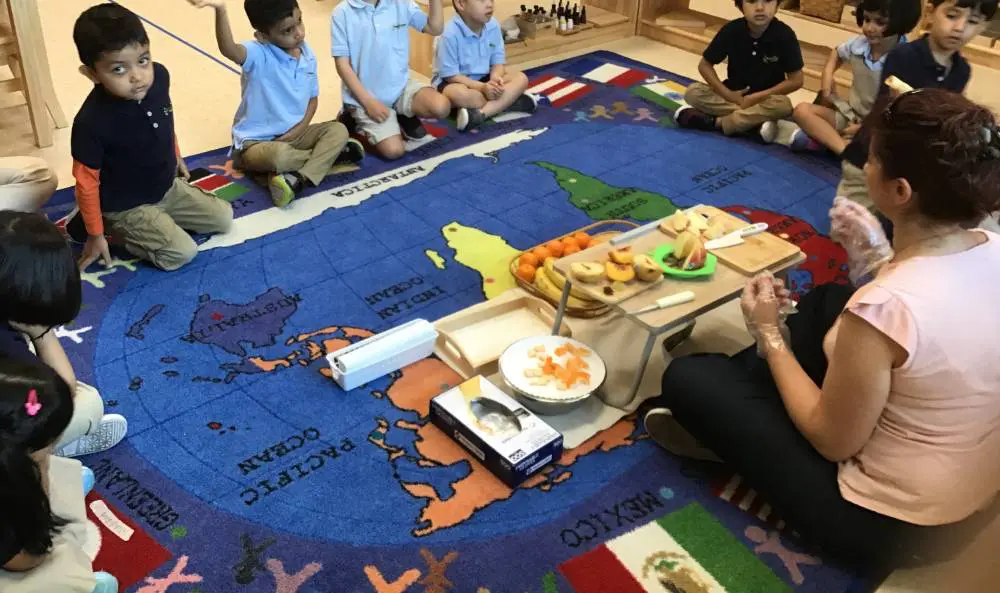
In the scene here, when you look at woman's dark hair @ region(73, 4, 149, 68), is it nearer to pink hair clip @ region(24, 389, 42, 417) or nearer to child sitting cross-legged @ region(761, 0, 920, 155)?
pink hair clip @ region(24, 389, 42, 417)

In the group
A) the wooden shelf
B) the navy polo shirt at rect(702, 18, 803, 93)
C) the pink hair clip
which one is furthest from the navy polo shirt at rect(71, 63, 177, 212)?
the wooden shelf

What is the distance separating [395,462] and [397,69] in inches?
63.3

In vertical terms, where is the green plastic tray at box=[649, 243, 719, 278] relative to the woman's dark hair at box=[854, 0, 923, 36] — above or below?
below

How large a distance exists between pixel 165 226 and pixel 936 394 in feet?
5.52

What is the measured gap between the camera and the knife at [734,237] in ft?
5.68

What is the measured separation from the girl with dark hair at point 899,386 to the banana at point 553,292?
36 centimetres

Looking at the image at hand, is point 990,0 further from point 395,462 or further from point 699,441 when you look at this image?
point 395,462

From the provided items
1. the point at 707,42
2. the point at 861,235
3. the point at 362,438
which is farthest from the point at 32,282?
the point at 707,42

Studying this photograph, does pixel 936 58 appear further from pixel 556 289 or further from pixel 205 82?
pixel 205 82

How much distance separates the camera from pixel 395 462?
152cm

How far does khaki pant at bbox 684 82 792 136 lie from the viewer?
9.37ft

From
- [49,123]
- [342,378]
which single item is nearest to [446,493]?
[342,378]

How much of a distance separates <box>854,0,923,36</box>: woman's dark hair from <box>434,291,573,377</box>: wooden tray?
157 cm

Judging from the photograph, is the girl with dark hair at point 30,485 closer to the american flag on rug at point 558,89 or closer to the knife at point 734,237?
the knife at point 734,237
